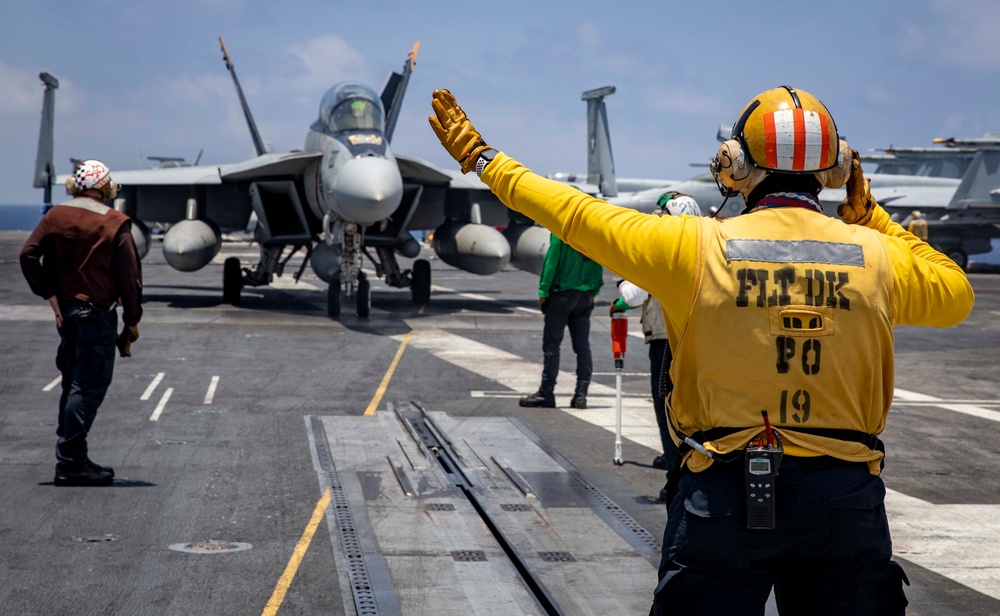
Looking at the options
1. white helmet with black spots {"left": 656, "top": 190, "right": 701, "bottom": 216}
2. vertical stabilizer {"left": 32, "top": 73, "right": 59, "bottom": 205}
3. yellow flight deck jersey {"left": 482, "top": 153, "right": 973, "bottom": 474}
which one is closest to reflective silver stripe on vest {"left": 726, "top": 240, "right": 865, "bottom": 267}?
yellow flight deck jersey {"left": 482, "top": 153, "right": 973, "bottom": 474}

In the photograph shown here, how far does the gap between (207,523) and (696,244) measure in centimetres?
448

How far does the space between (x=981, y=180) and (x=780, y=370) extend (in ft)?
140

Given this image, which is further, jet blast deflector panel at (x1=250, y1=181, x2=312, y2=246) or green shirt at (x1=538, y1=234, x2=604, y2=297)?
jet blast deflector panel at (x1=250, y1=181, x2=312, y2=246)

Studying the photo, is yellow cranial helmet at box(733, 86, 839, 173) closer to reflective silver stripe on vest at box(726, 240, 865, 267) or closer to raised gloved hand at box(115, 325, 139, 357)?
reflective silver stripe on vest at box(726, 240, 865, 267)

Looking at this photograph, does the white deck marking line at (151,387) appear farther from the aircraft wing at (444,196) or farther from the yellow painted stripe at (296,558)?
the aircraft wing at (444,196)

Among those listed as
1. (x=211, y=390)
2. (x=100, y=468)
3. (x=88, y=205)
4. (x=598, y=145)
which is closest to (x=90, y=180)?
(x=88, y=205)

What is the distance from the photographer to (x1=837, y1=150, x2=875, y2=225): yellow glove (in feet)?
10.1

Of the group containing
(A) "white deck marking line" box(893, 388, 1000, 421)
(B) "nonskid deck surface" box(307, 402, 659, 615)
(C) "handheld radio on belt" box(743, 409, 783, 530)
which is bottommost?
(B) "nonskid deck surface" box(307, 402, 659, 615)

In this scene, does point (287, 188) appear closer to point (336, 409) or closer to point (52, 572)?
point (336, 409)

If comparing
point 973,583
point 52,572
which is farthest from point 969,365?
point 52,572

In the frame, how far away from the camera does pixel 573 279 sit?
10758 millimetres

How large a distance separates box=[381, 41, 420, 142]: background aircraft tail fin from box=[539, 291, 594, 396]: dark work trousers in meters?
15.0

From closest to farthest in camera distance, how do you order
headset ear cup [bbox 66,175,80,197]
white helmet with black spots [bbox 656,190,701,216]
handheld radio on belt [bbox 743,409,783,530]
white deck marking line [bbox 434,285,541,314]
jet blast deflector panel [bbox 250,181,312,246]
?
handheld radio on belt [bbox 743,409,783,530], white helmet with black spots [bbox 656,190,701,216], headset ear cup [bbox 66,175,80,197], jet blast deflector panel [bbox 250,181,312,246], white deck marking line [bbox 434,285,541,314]

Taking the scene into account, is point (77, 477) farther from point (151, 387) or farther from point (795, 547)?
point (795, 547)
